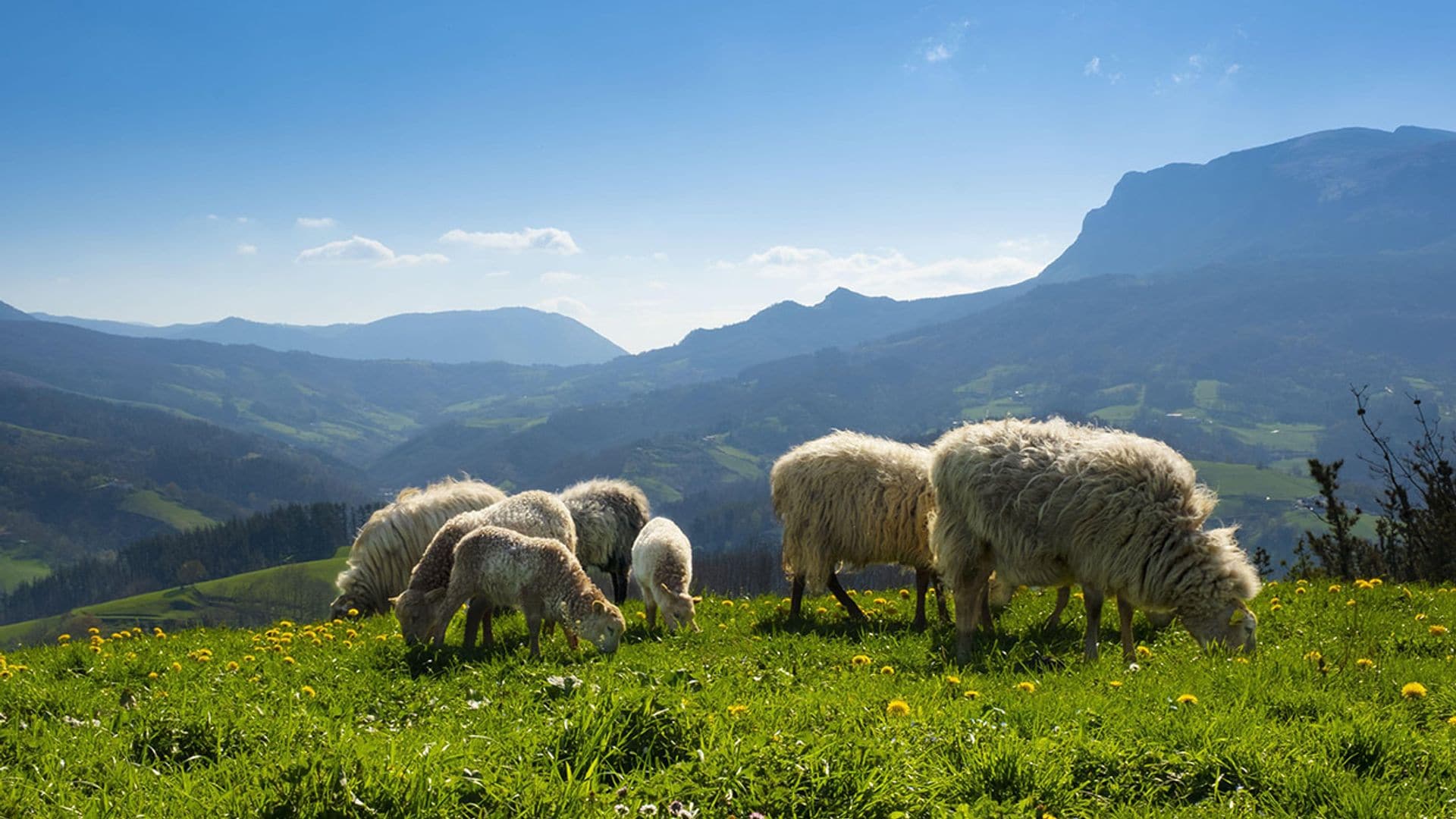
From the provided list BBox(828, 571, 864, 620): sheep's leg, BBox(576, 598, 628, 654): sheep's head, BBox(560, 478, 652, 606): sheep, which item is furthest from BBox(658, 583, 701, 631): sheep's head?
BBox(560, 478, 652, 606): sheep

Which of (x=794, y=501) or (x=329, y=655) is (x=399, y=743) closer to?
(x=329, y=655)

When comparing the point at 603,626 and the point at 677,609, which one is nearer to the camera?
the point at 603,626

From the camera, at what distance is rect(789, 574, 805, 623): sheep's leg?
40.8 ft

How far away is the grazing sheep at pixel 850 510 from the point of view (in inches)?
498

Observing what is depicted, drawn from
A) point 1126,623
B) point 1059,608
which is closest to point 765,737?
point 1126,623

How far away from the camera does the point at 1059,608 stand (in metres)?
10.7

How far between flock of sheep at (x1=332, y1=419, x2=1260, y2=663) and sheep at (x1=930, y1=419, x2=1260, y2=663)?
17 mm

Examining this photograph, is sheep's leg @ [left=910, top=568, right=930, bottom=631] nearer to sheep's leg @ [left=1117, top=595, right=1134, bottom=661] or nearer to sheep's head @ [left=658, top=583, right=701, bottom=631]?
sheep's leg @ [left=1117, top=595, right=1134, bottom=661]

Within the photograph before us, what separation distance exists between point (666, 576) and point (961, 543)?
4.64 m

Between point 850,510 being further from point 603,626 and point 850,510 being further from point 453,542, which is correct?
point 453,542

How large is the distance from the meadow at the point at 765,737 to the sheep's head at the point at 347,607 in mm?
7810

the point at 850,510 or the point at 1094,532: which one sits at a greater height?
the point at 1094,532

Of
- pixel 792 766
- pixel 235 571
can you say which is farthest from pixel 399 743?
pixel 235 571

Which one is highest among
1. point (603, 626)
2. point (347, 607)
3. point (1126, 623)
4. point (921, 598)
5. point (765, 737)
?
point (765, 737)
